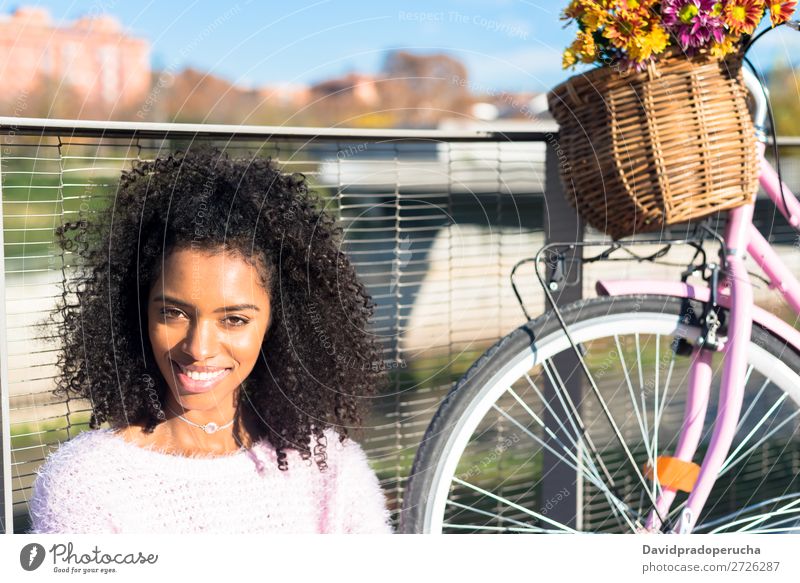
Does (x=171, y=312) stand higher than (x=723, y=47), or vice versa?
(x=723, y=47)

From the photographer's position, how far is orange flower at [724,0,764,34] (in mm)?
1564

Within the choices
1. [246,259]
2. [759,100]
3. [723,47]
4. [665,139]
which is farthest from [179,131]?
[759,100]

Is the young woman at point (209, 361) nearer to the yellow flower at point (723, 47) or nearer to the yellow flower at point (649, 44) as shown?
the yellow flower at point (649, 44)

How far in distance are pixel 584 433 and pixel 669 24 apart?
31.2 inches

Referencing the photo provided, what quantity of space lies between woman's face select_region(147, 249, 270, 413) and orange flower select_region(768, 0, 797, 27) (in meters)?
1.08

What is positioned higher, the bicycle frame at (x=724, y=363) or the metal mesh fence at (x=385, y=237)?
the metal mesh fence at (x=385, y=237)

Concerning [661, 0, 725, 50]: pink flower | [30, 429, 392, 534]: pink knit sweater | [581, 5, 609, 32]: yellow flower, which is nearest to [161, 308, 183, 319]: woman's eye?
[30, 429, 392, 534]: pink knit sweater

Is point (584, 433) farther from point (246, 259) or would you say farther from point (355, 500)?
point (246, 259)

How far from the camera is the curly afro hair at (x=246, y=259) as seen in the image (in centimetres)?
169

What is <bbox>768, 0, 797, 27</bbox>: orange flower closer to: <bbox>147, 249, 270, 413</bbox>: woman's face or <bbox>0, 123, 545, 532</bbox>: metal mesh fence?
<bbox>0, 123, 545, 532</bbox>: metal mesh fence

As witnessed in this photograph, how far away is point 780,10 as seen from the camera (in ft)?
5.26

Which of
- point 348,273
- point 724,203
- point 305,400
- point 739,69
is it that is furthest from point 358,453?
point 739,69

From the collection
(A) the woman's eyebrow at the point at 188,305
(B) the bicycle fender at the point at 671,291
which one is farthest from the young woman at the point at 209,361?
(B) the bicycle fender at the point at 671,291

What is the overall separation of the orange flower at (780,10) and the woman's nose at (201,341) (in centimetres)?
119
